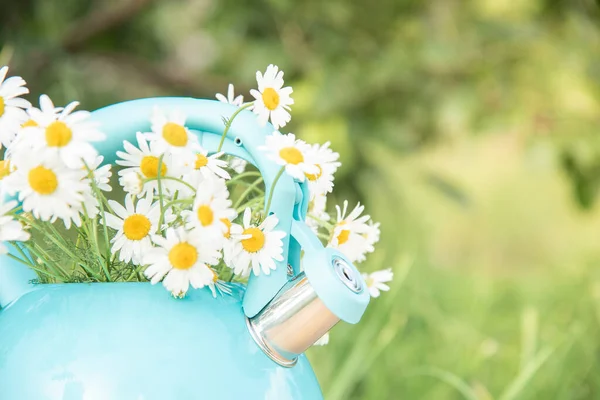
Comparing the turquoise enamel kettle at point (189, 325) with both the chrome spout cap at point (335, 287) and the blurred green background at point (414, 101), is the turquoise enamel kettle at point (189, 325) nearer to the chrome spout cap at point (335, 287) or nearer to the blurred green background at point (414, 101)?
the chrome spout cap at point (335, 287)

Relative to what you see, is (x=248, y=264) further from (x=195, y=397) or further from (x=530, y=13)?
(x=530, y=13)

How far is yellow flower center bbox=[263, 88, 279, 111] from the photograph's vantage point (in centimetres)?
57

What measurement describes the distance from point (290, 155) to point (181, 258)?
0.11 metres

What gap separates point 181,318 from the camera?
1.77 ft

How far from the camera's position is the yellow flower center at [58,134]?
0.49 m

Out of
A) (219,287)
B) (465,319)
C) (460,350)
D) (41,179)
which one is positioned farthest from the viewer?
(465,319)

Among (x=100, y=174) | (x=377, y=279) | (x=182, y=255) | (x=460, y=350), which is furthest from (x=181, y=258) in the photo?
(x=460, y=350)

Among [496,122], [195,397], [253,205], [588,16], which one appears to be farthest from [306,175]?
[588,16]

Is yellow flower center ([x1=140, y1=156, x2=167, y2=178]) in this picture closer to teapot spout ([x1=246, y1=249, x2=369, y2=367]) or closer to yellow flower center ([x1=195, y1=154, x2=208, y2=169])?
yellow flower center ([x1=195, y1=154, x2=208, y2=169])

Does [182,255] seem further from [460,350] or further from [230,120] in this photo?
[460,350]

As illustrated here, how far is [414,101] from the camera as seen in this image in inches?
73.8

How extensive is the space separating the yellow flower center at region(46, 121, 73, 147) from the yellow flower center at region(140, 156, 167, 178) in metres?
0.07

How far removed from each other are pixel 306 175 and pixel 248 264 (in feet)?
0.28

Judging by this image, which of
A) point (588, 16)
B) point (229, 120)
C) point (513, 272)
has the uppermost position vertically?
point (229, 120)
